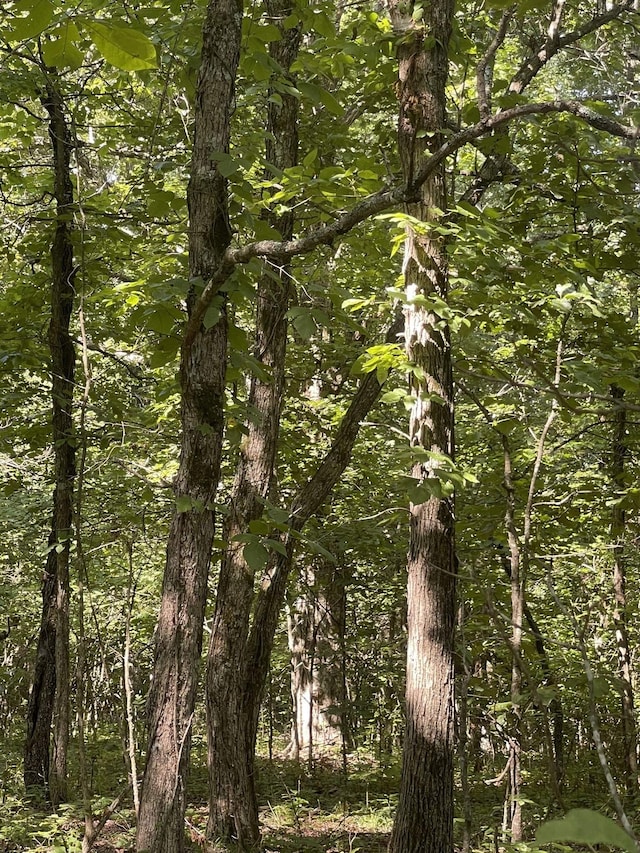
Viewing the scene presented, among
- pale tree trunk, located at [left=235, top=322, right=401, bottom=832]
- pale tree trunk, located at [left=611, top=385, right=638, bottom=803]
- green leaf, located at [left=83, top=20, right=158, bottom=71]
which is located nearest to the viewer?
green leaf, located at [left=83, top=20, right=158, bottom=71]

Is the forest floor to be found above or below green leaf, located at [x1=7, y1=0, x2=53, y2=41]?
below

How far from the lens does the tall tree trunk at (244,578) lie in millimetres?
5348

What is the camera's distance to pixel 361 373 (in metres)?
Answer: 3.78

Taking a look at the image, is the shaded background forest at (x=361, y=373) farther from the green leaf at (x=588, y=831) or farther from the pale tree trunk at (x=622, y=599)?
the green leaf at (x=588, y=831)

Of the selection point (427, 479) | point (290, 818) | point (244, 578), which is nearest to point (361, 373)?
point (427, 479)

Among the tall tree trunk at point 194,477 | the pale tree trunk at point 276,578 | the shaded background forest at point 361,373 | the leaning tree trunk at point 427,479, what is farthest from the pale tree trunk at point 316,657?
the tall tree trunk at point 194,477

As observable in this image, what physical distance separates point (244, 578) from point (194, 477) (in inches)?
108

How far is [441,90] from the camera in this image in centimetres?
388

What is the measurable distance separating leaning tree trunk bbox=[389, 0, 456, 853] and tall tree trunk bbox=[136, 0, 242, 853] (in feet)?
2.74

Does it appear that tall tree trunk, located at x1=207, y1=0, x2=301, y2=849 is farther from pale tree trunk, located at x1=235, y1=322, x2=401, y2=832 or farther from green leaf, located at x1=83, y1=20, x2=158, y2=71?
green leaf, located at x1=83, y1=20, x2=158, y2=71

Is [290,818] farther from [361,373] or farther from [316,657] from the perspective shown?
[361,373]

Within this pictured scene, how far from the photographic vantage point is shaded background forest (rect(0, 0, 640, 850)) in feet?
10.9

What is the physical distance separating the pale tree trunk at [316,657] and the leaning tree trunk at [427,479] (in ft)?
19.8

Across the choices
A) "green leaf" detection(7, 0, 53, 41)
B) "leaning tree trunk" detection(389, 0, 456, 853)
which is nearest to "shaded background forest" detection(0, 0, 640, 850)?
"green leaf" detection(7, 0, 53, 41)
